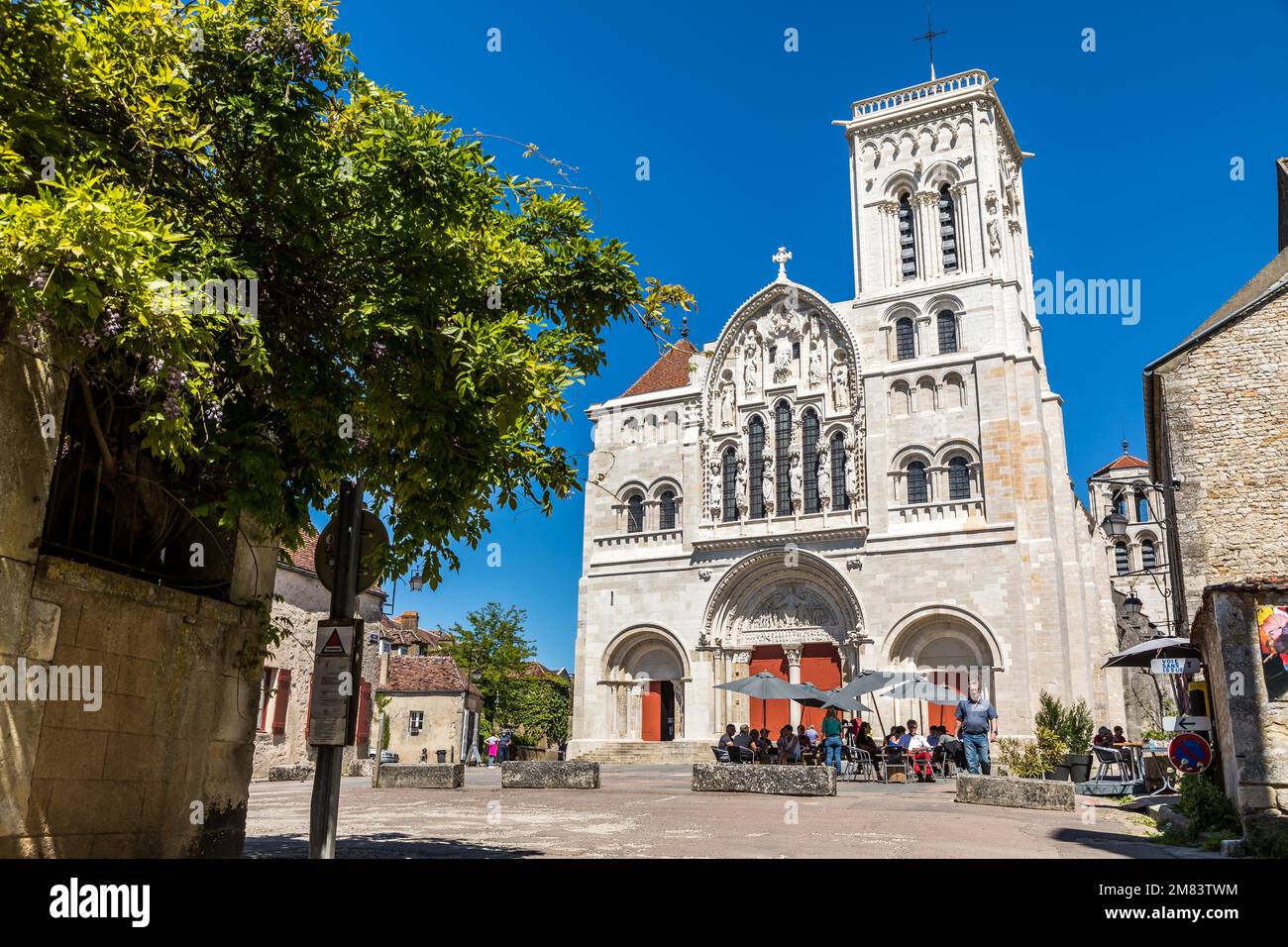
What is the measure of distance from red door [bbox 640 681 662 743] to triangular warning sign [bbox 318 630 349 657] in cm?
2985

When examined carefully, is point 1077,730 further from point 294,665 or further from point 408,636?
point 408,636

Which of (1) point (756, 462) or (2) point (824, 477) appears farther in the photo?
(1) point (756, 462)

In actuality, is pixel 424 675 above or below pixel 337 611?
above

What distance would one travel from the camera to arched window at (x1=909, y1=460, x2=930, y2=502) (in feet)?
102

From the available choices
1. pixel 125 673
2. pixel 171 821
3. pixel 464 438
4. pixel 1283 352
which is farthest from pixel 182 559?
pixel 1283 352

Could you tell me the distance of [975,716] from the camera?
1758 centimetres

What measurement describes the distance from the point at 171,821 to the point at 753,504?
28078 mm

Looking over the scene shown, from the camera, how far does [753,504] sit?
33.6 m

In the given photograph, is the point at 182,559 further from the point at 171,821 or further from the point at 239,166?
the point at 239,166

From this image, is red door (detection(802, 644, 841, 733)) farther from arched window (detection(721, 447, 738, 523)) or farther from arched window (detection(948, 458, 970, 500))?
arched window (detection(948, 458, 970, 500))

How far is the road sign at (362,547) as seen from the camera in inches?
232

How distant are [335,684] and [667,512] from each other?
30.5 meters

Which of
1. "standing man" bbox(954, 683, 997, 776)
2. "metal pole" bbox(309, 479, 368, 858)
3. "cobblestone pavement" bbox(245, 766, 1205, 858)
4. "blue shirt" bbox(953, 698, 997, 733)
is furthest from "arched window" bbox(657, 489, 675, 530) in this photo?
"metal pole" bbox(309, 479, 368, 858)

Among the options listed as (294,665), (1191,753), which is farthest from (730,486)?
(1191,753)
